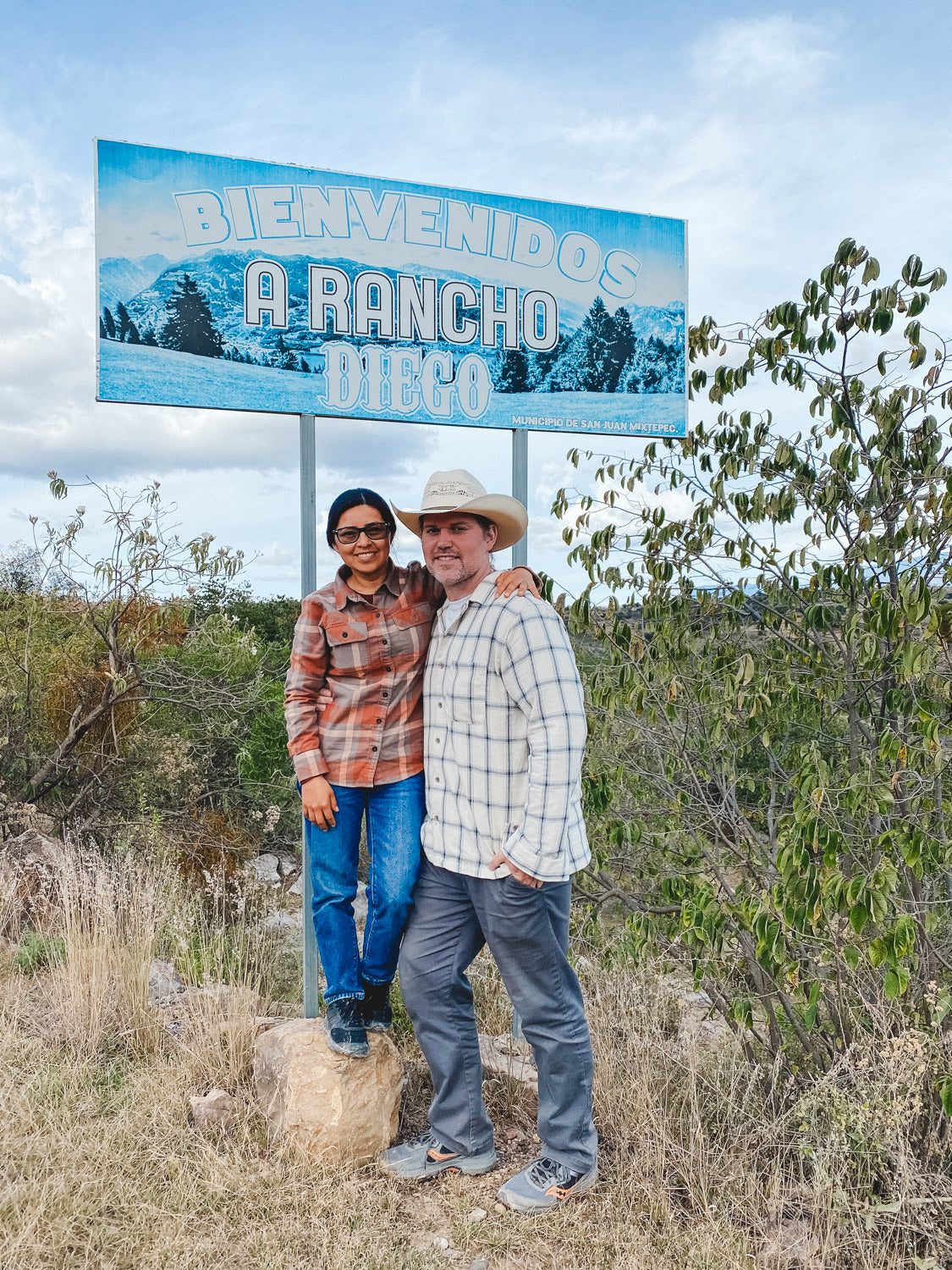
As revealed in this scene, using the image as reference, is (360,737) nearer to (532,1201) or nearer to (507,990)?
(507,990)

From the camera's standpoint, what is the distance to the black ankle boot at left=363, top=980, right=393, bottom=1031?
3.37 m

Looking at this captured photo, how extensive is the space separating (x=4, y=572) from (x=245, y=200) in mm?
4637

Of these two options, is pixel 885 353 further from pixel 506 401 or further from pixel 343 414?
pixel 343 414

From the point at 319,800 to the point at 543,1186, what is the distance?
1417 millimetres

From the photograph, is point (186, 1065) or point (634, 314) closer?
point (186, 1065)

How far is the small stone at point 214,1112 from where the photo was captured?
347 cm

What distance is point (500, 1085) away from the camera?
3.84 m

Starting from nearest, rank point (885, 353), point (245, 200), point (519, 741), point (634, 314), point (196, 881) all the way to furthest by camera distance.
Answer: point (519, 741) → point (885, 353) → point (245, 200) → point (634, 314) → point (196, 881)

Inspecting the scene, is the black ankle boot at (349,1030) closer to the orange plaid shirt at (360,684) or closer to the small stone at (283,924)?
the orange plaid shirt at (360,684)

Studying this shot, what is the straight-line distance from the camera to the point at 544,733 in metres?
2.84

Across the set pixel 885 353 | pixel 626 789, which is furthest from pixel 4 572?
pixel 885 353

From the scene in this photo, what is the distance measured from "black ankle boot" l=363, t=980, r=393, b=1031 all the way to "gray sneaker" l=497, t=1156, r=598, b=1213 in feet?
2.18

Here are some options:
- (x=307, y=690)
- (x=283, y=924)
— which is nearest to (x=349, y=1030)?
(x=307, y=690)

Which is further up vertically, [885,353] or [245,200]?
[245,200]
